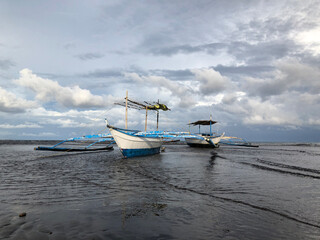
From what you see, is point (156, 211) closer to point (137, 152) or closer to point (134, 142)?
point (134, 142)

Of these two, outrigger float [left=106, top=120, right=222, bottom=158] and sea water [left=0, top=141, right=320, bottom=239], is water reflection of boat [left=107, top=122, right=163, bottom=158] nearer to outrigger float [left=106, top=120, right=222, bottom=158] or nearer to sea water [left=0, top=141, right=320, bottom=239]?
outrigger float [left=106, top=120, right=222, bottom=158]

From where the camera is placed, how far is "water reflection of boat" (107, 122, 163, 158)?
78.6 feet

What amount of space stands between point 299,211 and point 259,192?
8.44ft

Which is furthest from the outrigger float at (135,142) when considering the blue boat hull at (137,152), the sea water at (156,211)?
the sea water at (156,211)

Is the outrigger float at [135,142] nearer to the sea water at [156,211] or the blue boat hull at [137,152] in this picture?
the blue boat hull at [137,152]

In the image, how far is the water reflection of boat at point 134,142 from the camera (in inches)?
943

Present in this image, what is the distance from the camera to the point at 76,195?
8.29 m

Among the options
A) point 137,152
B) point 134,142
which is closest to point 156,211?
point 134,142

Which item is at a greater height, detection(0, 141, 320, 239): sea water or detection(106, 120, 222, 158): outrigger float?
detection(106, 120, 222, 158): outrigger float

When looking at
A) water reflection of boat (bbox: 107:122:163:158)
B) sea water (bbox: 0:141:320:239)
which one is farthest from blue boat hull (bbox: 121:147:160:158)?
sea water (bbox: 0:141:320:239)

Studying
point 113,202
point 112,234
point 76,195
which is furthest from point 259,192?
point 76,195

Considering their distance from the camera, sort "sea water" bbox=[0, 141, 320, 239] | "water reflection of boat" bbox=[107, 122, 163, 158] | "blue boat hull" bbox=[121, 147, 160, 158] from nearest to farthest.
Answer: "sea water" bbox=[0, 141, 320, 239], "water reflection of boat" bbox=[107, 122, 163, 158], "blue boat hull" bbox=[121, 147, 160, 158]

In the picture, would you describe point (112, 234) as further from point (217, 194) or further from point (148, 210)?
point (217, 194)

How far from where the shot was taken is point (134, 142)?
26.5m
